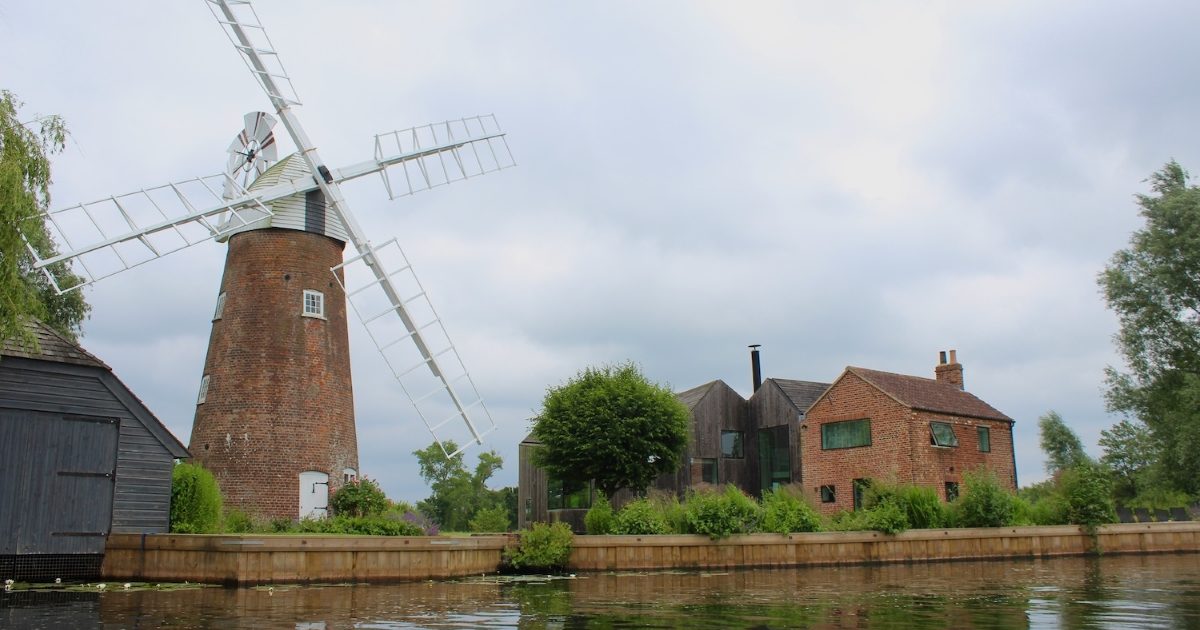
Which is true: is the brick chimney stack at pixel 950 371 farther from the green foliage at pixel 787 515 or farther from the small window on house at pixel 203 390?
the small window on house at pixel 203 390

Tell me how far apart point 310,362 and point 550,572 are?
32.4 feet

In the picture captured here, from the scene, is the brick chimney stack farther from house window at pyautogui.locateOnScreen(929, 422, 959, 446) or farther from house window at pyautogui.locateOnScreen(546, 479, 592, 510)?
house window at pyautogui.locateOnScreen(546, 479, 592, 510)

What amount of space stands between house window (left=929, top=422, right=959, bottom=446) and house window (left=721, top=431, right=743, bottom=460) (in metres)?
8.36

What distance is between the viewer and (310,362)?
2600 centimetres

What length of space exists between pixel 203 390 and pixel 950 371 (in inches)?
1173

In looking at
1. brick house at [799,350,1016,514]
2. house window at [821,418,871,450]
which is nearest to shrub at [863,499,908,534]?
brick house at [799,350,1016,514]

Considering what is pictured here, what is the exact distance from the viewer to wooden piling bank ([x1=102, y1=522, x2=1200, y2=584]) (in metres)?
17.4

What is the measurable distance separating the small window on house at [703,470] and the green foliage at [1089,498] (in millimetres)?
13241

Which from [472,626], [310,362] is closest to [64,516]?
[310,362]

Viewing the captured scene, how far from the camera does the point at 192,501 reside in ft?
70.4

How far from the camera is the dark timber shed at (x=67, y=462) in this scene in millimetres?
18266

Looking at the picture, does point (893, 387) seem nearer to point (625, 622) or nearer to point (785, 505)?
point (785, 505)

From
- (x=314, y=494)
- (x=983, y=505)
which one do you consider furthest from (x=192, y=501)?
(x=983, y=505)

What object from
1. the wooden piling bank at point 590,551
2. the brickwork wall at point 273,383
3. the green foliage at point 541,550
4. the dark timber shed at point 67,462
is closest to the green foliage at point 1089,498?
the wooden piling bank at point 590,551
